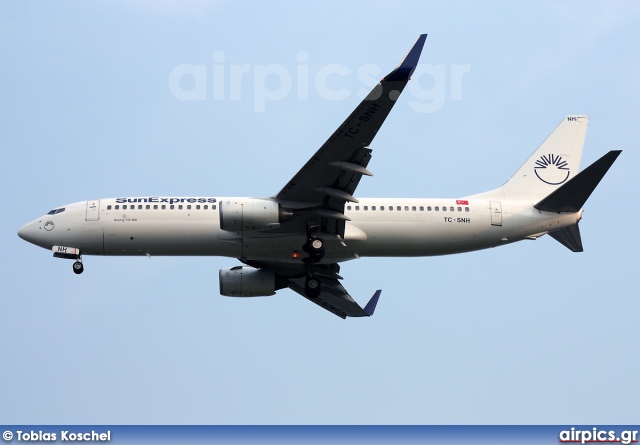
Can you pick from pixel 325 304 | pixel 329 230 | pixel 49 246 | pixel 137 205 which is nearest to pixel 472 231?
pixel 329 230

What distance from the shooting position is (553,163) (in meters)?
60.6

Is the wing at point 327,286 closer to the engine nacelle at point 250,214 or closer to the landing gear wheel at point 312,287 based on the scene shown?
the landing gear wheel at point 312,287

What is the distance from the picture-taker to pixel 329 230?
55.0 meters

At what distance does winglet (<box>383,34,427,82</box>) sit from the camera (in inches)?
1770

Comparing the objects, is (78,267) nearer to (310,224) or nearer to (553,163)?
(310,224)

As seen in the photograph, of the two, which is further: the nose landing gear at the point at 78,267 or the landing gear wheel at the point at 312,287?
the nose landing gear at the point at 78,267

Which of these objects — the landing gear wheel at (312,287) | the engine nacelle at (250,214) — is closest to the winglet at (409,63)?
the engine nacelle at (250,214)

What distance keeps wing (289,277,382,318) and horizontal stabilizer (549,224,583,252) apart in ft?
37.2

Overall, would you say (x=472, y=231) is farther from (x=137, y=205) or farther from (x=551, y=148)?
(x=137, y=205)

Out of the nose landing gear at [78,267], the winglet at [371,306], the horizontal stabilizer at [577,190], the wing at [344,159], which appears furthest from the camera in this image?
the winglet at [371,306]

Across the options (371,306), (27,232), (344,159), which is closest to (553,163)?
(371,306)

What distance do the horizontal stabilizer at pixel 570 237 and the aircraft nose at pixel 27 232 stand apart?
1032 inches

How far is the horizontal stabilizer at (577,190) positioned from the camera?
52.3 m

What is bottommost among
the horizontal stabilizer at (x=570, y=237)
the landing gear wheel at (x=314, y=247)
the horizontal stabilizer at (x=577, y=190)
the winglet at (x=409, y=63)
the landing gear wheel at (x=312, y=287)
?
the landing gear wheel at (x=312, y=287)
